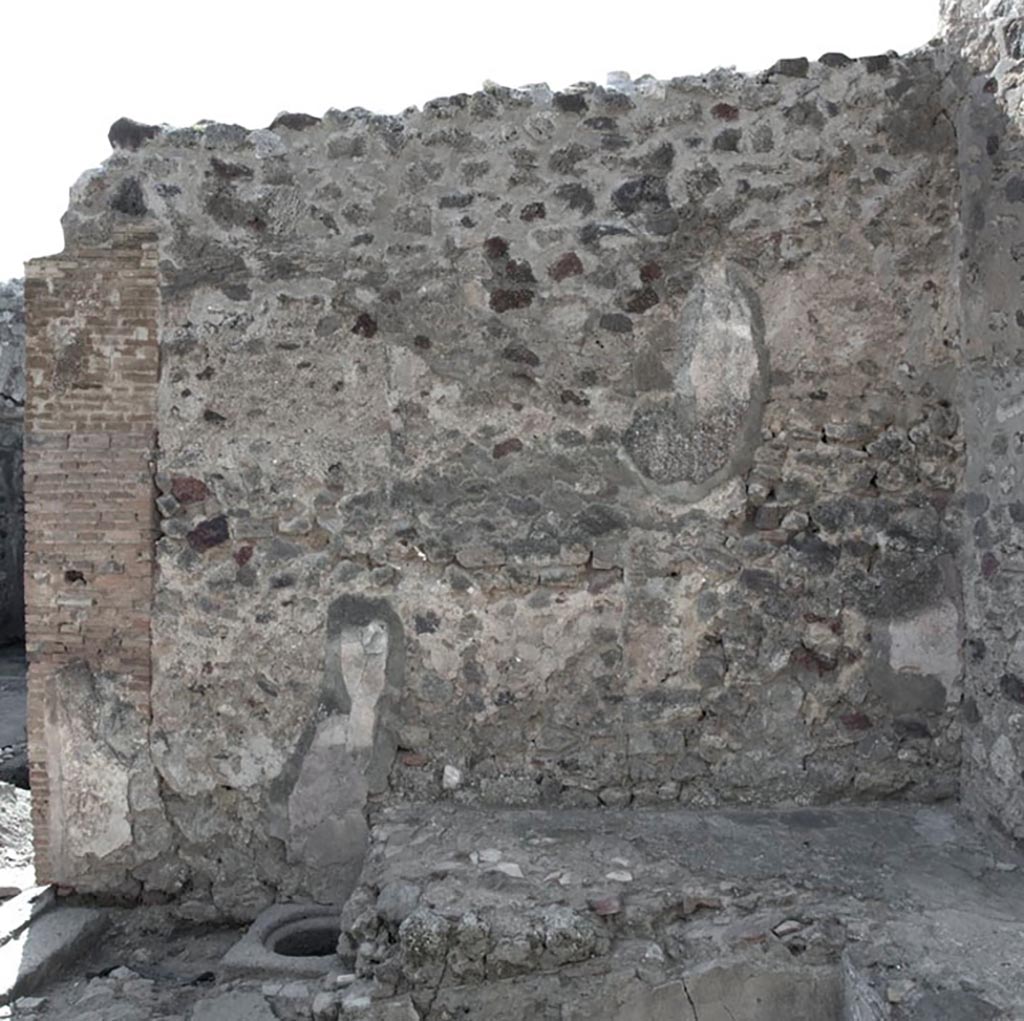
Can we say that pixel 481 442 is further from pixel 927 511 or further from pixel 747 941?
pixel 747 941

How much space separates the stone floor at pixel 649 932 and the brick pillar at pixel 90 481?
1183 millimetres

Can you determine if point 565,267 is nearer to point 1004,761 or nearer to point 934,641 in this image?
point 934,641

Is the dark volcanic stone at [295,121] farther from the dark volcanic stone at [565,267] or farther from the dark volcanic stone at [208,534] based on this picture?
the dark volcanic stone at [208,534]

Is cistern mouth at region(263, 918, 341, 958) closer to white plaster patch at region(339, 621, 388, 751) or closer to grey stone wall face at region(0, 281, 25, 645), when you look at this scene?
white plaster patch at region(339, 621, 388, 751)

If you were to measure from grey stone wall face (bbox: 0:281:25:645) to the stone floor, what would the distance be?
7078mm

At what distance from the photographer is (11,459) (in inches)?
421

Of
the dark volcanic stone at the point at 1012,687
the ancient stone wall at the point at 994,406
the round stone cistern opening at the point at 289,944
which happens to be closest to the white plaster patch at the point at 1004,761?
the ancient stone wall at the point at 994,406

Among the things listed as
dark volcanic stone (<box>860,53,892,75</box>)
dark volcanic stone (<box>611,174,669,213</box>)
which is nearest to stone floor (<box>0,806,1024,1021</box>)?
dark volcanic stone (<box>611,174,669,213</box>)

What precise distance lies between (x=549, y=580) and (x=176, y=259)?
6.73ft

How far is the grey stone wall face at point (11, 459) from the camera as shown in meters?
9.66

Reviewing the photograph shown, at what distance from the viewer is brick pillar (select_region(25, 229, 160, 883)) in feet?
14.3

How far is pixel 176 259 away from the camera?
173 inches

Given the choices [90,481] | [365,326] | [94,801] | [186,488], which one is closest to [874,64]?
[365,326]

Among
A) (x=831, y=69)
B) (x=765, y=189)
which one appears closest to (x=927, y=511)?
(x=765, y=189)
